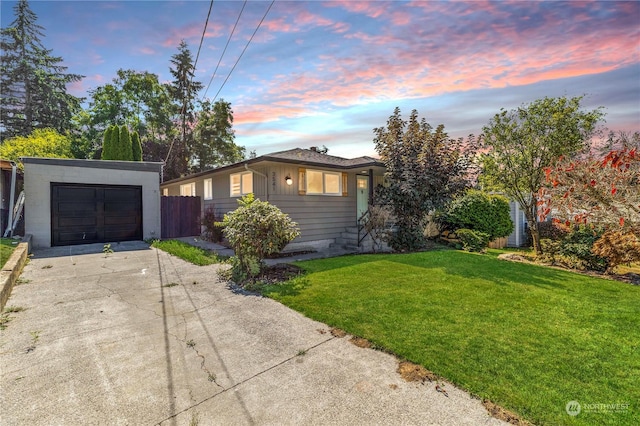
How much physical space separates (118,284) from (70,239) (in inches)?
259

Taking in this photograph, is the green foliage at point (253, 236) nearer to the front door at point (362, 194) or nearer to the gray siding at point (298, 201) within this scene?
the gray siding at point (298, 201)

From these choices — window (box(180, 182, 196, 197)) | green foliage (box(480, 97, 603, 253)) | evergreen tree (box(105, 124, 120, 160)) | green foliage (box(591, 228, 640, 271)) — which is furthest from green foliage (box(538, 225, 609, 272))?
evergreen tree (box(105, 124, 120, 160))

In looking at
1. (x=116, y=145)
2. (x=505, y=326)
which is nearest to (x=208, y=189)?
(x=116, y=145)

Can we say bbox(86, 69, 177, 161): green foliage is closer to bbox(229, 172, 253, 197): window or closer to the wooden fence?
the wooden fence

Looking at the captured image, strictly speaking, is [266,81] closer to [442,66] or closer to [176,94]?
[442,66]

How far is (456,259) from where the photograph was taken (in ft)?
25.4

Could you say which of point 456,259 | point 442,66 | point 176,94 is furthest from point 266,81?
point 176,94

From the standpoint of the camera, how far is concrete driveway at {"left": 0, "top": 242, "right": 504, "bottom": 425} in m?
2.13

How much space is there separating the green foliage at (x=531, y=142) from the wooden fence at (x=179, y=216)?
1249 centimetres

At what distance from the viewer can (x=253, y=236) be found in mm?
5875

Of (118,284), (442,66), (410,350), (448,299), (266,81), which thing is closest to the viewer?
(410,350)

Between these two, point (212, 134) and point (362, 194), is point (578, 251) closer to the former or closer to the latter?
point (362, 194)

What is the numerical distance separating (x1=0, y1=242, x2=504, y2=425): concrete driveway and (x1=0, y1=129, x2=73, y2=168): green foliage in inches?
844

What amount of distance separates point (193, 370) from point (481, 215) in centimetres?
1163
